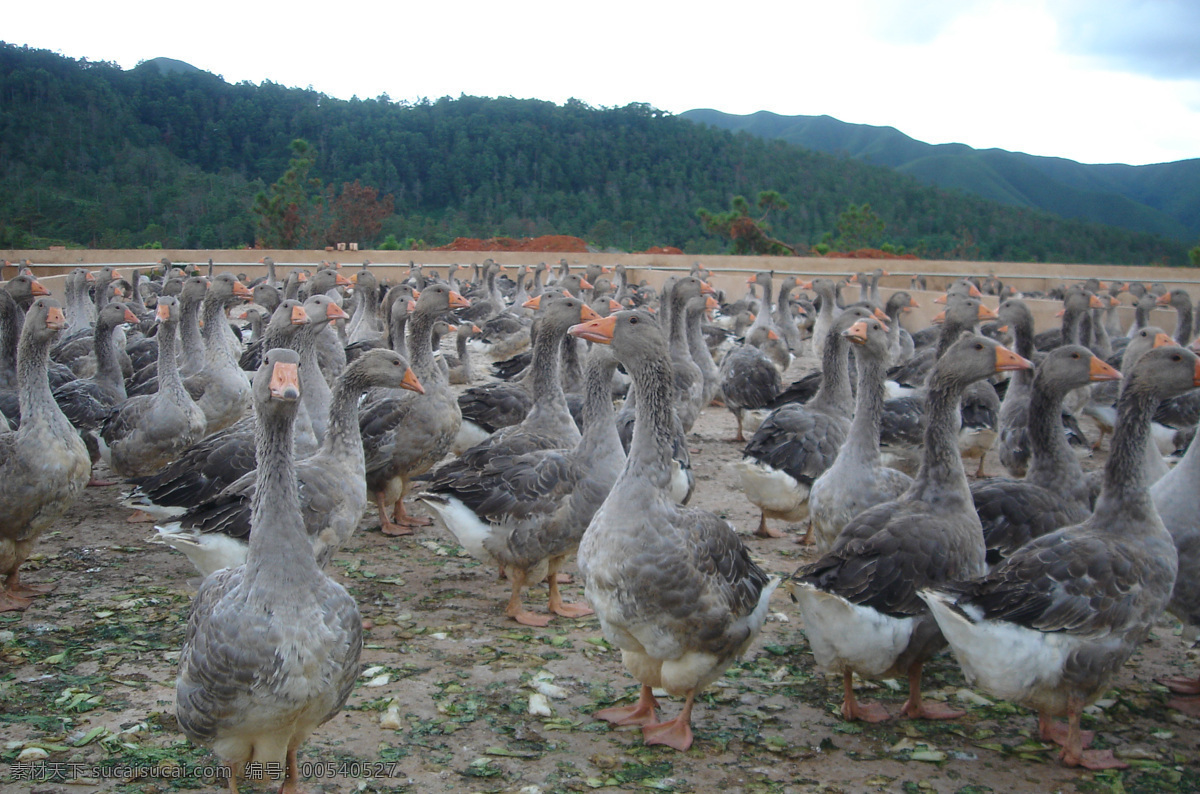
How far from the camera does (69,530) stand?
759 centimetres

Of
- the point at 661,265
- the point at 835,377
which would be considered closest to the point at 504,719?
the point at 835,377

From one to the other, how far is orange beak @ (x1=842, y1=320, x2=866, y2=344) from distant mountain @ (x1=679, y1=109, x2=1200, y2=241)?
272 feet

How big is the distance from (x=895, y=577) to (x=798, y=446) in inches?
124

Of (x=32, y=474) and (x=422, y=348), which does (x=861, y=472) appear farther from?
(x=32, y=474)

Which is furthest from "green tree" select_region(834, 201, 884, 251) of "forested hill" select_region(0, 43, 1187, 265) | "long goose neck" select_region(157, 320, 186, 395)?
"long goose neck" select_region(157, 320, 186, 395)

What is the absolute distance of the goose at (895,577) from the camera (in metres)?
4.46

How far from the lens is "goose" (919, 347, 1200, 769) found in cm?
413

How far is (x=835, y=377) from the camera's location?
27.9ft

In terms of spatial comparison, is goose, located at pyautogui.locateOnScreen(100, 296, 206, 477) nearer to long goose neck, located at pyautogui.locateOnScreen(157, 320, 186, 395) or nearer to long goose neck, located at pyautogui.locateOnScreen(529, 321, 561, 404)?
long goose neck, located at pyautogui.locateOnScreen(157, 320, 186, 395)

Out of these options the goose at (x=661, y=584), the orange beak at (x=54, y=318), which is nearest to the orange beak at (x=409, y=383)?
the goose at (x=661, y=584)

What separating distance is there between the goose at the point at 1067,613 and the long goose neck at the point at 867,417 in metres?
1.82

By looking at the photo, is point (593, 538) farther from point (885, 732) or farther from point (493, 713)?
point (885, 732)

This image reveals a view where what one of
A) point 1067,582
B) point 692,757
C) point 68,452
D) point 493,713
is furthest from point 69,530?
point 1067,582

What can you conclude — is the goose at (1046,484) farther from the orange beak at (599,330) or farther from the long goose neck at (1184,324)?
the long goose neck at (1184,324)
